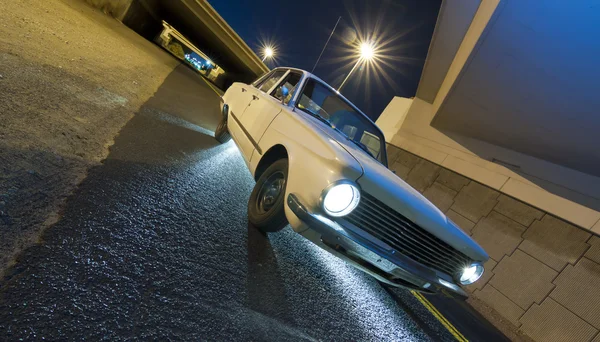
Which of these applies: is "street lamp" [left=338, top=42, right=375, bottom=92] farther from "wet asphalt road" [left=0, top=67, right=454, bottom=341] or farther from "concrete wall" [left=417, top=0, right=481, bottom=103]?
"wet asphalt road" [left=0, top=67, right=454, bottom=341]

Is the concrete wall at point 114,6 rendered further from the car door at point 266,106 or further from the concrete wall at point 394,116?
the concrete wall at point 394,116

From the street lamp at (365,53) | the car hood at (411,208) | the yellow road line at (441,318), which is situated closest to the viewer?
the car hood at (411,208)

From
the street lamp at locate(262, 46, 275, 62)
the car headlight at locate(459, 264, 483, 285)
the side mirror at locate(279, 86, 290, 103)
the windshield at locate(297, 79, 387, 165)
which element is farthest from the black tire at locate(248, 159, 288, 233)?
the street lamp at locate(262, 46, 275, 62)

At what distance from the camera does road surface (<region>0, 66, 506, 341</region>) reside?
1.12m

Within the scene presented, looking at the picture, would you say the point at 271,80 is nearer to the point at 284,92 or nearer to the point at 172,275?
the point at 284,92

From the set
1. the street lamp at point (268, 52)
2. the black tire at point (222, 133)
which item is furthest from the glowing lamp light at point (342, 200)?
the street lamp at point (268, 52)

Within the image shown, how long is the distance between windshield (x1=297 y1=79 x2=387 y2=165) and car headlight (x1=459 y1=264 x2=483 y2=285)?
1.52 metres

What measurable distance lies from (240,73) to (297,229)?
685 inches

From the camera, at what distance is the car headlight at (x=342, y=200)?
5.74 feet

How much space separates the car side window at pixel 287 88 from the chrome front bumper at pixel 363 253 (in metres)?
1.55

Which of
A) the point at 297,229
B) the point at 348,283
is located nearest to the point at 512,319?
the point at 348,283

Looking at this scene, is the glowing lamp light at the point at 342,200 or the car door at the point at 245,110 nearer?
the glowing lamp light at the point at 342,200

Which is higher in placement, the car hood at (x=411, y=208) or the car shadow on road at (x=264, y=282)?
the car hood at (x=411, y=208)

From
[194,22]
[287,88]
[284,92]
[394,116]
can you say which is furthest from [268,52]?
[284,92]
